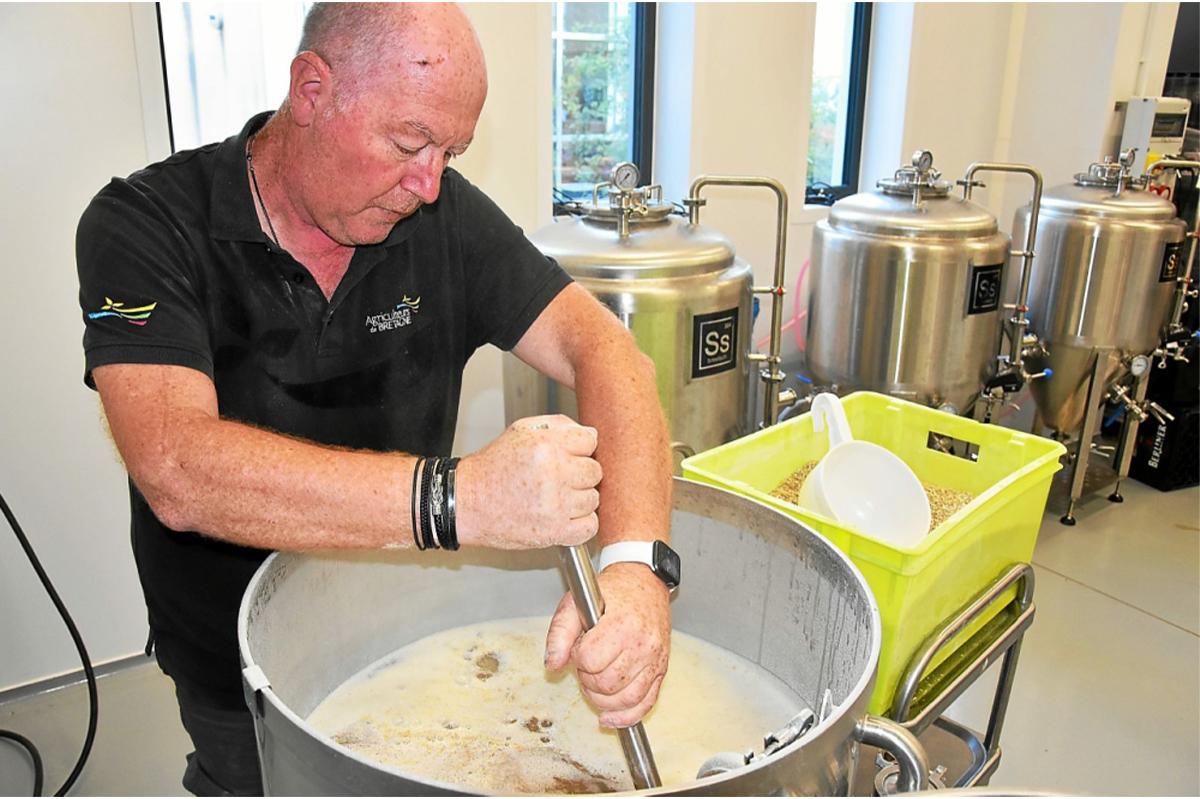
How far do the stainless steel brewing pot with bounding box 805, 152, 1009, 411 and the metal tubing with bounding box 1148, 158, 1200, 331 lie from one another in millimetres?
899

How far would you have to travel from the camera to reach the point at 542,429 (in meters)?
0.77

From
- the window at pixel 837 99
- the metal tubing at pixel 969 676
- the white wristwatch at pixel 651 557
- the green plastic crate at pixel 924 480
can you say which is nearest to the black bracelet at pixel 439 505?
the white wristwatch at pixel 651 557

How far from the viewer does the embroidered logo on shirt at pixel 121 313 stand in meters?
0.86

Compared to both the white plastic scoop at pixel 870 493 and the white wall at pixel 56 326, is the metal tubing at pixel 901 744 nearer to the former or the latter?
the white plastic scoop at pixel 870 493

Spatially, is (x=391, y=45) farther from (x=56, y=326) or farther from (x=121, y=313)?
(x=56, y=326)

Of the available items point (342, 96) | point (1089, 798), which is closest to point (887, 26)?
point (342, 96)

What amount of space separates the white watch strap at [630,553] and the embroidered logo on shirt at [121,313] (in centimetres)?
51

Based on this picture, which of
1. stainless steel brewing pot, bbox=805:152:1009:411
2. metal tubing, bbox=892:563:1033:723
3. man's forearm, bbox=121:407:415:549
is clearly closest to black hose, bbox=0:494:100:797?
man's forearm, bbox=121:407:415:549

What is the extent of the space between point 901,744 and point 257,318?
788 mm

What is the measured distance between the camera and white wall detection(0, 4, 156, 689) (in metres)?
1.67

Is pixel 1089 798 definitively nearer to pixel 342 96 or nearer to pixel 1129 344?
pixel 342 96

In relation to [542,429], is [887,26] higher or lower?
higher

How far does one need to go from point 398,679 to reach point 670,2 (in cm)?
212

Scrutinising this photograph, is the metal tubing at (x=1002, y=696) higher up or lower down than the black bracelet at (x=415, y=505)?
lower down
